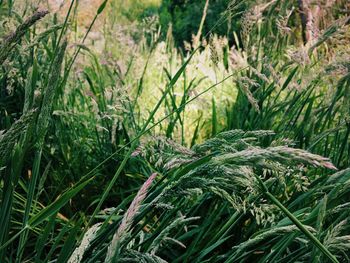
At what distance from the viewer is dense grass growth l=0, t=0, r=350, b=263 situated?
1.06 metres

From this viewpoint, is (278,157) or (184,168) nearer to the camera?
(278,157)

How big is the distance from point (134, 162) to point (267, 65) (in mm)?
851

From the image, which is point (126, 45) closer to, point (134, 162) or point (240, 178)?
point (134, 162)

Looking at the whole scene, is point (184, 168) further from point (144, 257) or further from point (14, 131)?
point (14, 131)

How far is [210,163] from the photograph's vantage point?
103 cm

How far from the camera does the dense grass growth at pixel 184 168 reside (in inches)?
41.8

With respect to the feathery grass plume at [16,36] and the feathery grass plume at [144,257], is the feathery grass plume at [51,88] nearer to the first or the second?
the feathery grass plume at [16,36]

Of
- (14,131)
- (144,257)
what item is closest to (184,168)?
(144,257)

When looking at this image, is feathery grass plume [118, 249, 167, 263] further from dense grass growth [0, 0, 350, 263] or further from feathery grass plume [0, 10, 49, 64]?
feathery grass plume [0, 10, 49, 64]

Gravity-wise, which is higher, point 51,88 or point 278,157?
point 51,88

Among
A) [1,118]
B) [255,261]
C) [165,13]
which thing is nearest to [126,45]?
[1,118]

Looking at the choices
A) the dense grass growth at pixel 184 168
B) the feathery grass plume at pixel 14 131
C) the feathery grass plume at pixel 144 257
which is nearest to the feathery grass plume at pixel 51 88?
the dense grass growth at pixel 184 168

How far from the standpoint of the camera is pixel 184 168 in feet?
3.58

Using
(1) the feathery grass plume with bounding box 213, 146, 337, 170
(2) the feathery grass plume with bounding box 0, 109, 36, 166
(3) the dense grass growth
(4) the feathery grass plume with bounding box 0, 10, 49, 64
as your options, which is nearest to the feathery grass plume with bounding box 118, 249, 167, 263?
(3) the dense grass growth
